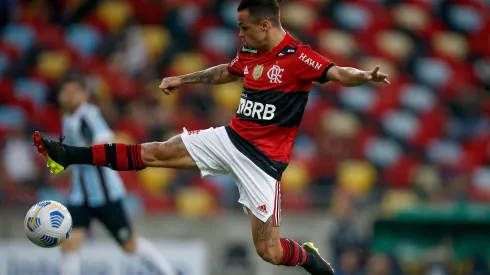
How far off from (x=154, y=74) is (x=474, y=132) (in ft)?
19.0

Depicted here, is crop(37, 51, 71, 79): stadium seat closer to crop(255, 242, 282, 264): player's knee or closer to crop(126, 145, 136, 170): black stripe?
crop(126, 145, 136, 170): black stripe

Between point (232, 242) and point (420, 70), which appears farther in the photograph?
point (420, 70)

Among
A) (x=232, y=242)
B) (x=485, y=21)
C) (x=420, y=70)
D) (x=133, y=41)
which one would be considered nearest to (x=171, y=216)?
(x=232, y=242)

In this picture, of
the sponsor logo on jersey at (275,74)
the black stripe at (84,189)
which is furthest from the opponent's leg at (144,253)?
the sponsor logo on jersey at (275,74)

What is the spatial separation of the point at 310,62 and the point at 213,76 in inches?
42.5

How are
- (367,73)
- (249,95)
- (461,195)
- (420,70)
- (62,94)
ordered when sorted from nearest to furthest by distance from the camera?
(367,73) → (249,95) → (62,94) → (461,195) → (420,70)

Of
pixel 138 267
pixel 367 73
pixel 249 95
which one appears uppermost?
pixel 367 73

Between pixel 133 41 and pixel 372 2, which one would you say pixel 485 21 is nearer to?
pixel 372 2

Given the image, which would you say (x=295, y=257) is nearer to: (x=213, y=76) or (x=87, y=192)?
(x=213, y=76)

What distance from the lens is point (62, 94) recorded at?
8438mm

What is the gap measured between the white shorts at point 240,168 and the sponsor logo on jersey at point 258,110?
0.90 ft

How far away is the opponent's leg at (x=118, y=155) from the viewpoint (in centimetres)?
625

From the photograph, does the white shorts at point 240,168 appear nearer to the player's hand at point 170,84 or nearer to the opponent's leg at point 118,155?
the opponent's leg at point 118,155

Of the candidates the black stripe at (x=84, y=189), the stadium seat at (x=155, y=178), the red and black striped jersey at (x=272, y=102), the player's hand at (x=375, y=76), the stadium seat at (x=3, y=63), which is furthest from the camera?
the stadium seat at (x=3, y=63)
